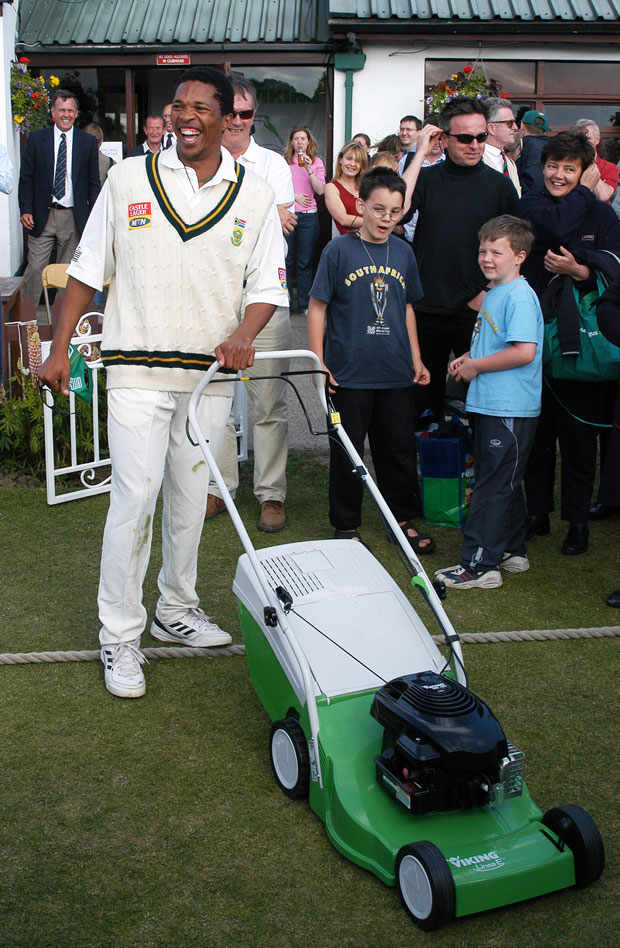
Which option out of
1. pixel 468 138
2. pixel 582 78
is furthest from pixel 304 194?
pixel 468 138

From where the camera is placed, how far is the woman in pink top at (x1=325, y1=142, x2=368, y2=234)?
7.71 metres

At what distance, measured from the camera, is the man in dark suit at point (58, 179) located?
1043cm

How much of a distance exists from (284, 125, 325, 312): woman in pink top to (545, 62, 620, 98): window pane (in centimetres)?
338

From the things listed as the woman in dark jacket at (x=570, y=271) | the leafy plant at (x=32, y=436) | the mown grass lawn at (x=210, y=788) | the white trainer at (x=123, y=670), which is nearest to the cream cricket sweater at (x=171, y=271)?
the white trainer at (x=123, y=670)

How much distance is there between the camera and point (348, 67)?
490 inches

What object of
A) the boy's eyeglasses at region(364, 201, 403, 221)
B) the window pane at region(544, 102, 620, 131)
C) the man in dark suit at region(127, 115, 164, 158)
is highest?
the window pane at region(544, 102, 620, 131)

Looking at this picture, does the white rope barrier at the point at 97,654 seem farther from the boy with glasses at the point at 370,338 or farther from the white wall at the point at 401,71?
the white wall at the point at 401,71

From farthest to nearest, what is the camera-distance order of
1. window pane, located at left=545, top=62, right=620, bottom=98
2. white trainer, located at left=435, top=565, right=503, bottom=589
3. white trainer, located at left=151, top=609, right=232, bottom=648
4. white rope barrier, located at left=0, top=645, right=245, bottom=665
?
window pane, located at left=545, top=62, right=620, bottom=98 → white trainer, located at left=435, top=565, right=503, bottom=589 → white trainer, located at left=151, top=609, right=232, bottom=648 → white rope barrier, located at left=0, top=645, right=245, bottom=665

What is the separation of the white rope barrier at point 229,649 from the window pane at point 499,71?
1000cm

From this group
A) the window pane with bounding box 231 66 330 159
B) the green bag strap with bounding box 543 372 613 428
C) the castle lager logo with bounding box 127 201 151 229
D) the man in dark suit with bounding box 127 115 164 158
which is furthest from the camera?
the window pane with bounding box 231 66 330 159

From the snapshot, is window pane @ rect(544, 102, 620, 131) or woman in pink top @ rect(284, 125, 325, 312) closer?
woman in pink top @ rect(284, 125, 325, 312)

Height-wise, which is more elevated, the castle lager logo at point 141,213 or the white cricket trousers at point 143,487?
the castle lager logo at point 141,213

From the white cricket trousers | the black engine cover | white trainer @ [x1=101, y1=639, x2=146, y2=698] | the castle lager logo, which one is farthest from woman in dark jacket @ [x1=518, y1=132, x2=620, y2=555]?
the black engine cover

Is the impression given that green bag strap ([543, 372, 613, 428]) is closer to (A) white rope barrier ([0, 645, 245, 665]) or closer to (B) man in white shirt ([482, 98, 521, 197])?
(A) white rope barrier ([0, 645, 245, 665])
